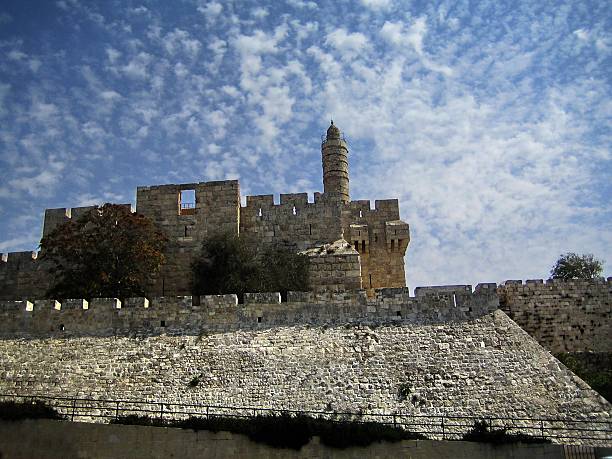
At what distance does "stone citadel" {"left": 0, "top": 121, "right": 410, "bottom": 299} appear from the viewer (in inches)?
998

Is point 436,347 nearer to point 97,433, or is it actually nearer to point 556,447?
point 556,447

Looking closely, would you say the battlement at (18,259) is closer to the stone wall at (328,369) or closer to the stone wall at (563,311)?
the stone wall at (328,369)

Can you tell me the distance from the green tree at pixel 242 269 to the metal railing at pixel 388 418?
680cm

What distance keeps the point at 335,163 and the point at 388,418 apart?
18.2 m

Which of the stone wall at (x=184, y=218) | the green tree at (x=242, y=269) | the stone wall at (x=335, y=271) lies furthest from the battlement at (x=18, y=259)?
the stone wall at (x=335, y=271)

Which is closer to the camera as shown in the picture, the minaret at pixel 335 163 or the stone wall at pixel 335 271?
the stone wall at pixel 335 271

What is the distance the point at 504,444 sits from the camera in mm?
13594

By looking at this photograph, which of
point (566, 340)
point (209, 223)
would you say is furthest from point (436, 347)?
point (209, 223)

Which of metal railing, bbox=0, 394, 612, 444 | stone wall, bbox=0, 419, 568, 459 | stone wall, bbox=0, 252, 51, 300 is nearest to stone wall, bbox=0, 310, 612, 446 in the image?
metal railing, bbox=0, 394, 612, 444

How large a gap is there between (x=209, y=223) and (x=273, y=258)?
3384 mm

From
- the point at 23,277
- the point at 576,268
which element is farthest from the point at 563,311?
the point at 23,277

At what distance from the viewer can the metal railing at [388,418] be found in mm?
14219

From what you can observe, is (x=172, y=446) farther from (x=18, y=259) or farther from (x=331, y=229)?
(x=18, y=259)

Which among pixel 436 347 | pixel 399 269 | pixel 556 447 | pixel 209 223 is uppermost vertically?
pixel 209 223
